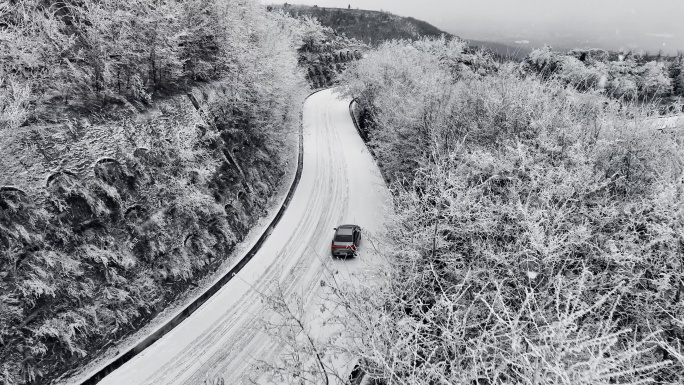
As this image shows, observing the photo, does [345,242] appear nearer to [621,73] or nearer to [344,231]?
[344,231]

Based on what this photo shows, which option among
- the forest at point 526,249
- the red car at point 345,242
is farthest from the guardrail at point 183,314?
the forest at point 526,249

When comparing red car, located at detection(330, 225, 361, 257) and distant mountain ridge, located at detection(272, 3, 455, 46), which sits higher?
Answer: distant mountain ridge, located at detection(272, 3, 455, 46)

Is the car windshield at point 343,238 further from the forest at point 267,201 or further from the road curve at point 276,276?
the forest at point 267,201

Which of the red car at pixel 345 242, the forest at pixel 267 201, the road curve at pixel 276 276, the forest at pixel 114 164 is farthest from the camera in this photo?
the red car at pixel 345 242

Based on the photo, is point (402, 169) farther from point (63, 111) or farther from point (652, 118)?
point (63, 111)

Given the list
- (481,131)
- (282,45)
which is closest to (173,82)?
(282,45)

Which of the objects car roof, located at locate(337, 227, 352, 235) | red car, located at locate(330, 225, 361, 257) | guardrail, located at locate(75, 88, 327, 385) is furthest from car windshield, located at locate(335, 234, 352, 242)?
guardrail, located at locate(75, 88, 327, 385)

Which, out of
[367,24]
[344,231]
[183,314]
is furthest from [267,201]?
[367,24]

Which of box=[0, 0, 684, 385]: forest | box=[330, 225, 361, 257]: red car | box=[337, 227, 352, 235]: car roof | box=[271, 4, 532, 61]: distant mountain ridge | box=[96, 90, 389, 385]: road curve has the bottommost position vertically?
box=[96, 90, 389, 385]: road curve

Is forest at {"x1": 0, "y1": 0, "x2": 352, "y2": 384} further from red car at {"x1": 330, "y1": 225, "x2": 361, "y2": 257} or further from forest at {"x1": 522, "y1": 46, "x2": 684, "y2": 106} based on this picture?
forest at {"x1": 522, "y1": 46, "x2": 684, "y2": 106}
